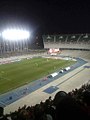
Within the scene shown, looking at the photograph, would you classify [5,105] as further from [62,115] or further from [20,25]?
[20,25]

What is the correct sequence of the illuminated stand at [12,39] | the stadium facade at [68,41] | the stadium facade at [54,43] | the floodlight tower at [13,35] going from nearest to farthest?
the floodlight tower at [13,35] → the illuminated stand at [12,39] → the stadium facade at [68,41] → the stadium facade at [54,43]

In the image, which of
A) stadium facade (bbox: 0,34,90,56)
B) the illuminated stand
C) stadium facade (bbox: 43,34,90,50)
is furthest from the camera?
stadium facade (bbox: 0,34,90,56)

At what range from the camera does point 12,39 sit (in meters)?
101

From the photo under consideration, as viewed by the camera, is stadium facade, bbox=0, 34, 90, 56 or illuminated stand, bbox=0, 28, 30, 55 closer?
illuminated stand, bbox=0, 28, 30, 55

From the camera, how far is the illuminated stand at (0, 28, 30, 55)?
267ft

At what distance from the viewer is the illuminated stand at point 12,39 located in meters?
81.5

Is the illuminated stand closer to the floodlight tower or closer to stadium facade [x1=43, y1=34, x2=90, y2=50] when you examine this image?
the floodlight tower

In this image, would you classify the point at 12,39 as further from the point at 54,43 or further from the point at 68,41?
the point at 68,41

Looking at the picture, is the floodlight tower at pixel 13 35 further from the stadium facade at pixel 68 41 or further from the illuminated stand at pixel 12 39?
the stadium facade at pixel 68 41

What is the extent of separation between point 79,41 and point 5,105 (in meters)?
80.6

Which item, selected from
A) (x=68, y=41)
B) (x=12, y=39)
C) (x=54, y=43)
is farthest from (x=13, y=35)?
(x=68, y=41)

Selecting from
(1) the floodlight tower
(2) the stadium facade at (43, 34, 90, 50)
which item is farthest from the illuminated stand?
(2) the stadium facade at (43, 34, 90, 50)

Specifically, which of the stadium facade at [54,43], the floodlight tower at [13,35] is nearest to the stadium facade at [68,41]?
the stadium facade at [54,43]

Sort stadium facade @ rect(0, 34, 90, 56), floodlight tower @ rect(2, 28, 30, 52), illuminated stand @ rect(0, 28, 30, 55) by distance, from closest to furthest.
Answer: floodlight tower @ rect(2, 28, 30, 52)
illuminated stand @ rect(0, 28, 30, 55)
stadium facade @ rect(0, 34, 90, 56)
